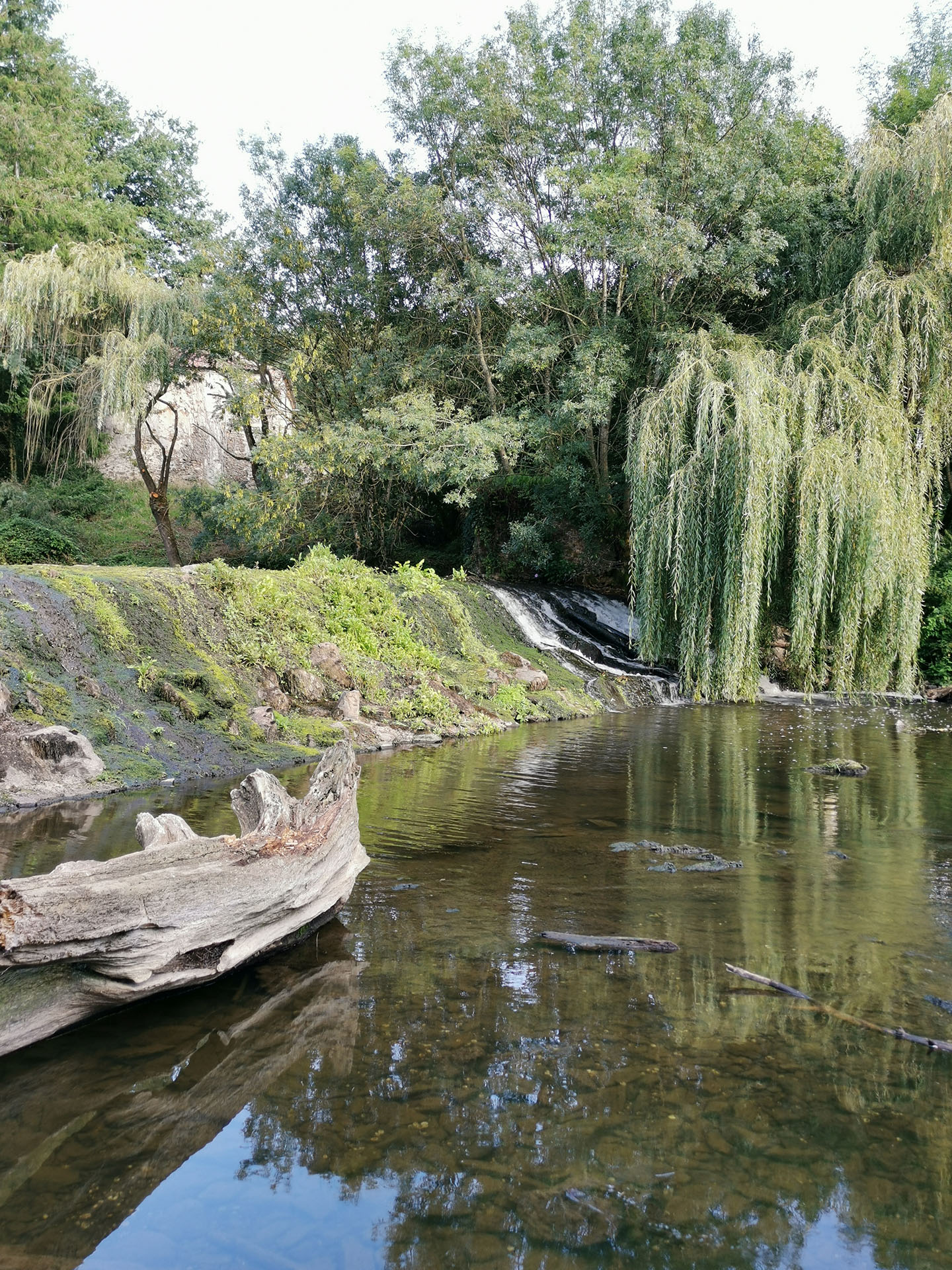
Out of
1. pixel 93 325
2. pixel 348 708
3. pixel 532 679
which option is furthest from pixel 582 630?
pixel 93 325

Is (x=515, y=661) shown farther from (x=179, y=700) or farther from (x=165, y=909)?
(x=165, y=909)

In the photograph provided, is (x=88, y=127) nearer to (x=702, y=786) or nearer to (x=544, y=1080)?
(x=702, y=786)

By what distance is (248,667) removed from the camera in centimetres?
1043

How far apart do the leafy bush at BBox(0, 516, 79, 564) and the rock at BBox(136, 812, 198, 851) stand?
57.1 ft

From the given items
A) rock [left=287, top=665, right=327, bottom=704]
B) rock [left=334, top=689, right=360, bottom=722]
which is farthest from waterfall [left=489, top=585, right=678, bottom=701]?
rock [left=287, top=665, right=327, bottom=704]

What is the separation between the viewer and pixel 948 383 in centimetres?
1382

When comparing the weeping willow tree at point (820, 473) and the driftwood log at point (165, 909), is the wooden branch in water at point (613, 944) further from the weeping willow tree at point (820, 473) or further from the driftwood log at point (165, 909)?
the weeping willow tree at point (820, 473)

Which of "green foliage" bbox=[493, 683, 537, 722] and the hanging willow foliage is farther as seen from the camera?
the hanging willow foliage

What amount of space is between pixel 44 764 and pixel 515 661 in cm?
830

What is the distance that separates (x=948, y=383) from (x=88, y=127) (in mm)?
27524

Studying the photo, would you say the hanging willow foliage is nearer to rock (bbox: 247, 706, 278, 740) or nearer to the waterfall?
the waterfall

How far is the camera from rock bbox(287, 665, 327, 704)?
1064 cm

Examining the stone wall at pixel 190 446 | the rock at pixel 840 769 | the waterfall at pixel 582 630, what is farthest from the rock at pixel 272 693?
the stone wall at pixel 190 446

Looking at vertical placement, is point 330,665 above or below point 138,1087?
above
